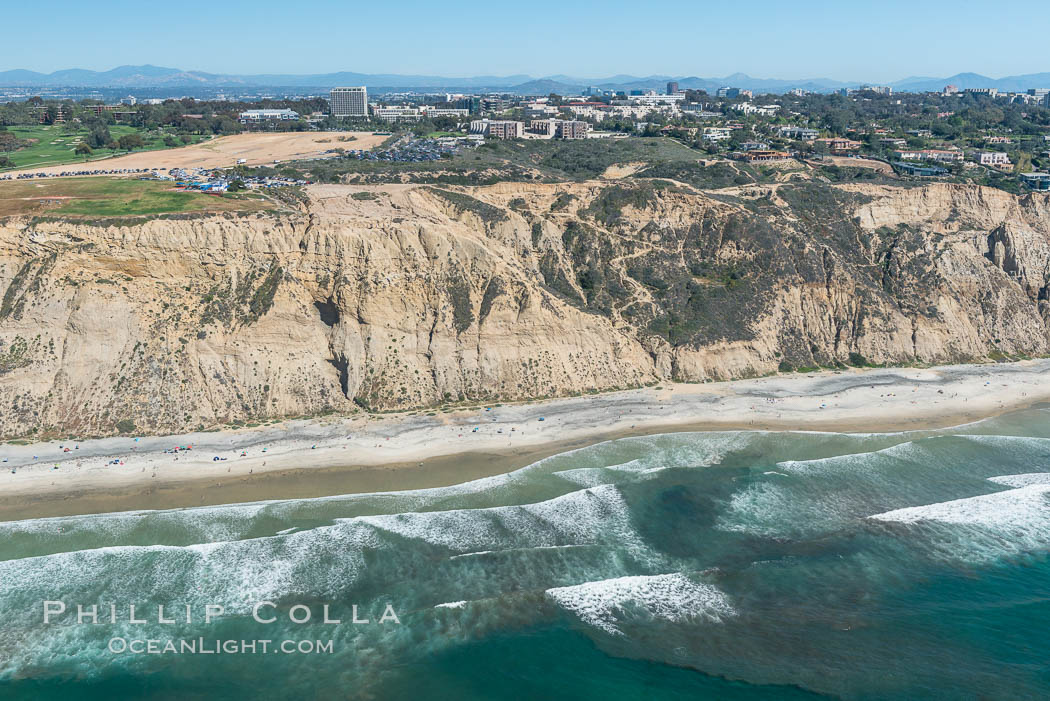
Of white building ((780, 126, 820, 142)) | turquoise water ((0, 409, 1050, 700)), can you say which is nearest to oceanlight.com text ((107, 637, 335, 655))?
turquoise water ((0, 409, 1050, 700))

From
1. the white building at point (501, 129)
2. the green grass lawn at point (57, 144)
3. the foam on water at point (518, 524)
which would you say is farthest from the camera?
the white building at point (501, 129)

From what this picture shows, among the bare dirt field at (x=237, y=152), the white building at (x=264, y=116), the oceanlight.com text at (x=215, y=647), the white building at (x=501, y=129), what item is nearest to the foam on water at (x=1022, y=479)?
the oceanlight.com text at (x=215, y=647)

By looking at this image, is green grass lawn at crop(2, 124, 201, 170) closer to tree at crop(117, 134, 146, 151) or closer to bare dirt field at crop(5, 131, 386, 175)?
tree at crop(117, 134, 146, 151)

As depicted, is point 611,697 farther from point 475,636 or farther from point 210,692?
point 210,692

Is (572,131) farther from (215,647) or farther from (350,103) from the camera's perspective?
(215,647)

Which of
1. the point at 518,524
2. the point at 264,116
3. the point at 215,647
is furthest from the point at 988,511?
the point at 264,116

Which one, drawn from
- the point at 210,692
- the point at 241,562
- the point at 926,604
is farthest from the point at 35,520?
the point at 926,604

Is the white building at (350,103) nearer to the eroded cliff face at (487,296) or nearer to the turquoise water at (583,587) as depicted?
the eroded cliff face at (487,296)
